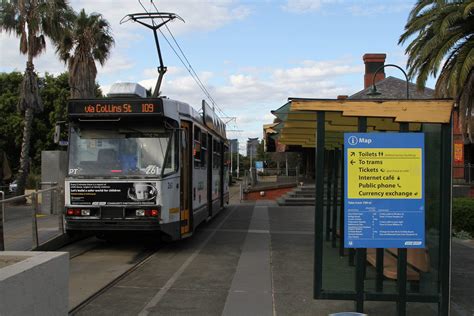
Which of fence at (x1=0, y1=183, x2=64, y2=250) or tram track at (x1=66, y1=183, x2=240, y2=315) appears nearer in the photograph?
tram track at (x1=66, y1=183, x2=240, y2=315)

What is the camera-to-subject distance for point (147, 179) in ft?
31.5

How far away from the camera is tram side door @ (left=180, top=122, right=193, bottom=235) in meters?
10.5

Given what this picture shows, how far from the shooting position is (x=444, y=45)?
16.5 meters

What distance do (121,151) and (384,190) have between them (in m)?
6.09

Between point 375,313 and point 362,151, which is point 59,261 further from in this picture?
point 375,313

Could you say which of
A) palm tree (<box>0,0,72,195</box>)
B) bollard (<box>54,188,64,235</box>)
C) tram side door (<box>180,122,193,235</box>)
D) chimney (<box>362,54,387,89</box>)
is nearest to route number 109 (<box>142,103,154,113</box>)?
tram side door (<box>180,122,193,235</box>)

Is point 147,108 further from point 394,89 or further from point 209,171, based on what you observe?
point 394,89

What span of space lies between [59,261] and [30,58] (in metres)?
21.9

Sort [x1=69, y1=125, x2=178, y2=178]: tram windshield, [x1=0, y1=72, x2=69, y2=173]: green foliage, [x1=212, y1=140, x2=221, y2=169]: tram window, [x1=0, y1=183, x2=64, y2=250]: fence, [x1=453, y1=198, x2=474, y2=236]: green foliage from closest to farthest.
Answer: [x1=0, y1=183, x2=64, y2=250]: fence
[x1=69, y1=125, x2=178, y2=178]: tram windshield
[x1=453, y1=198, x2=474, y2=236]: green foliage
[x1=212, y1=140, x2=221, y2=169]: tram window
[x1=0, y1=72, x2=69, y2=173]: green foliage

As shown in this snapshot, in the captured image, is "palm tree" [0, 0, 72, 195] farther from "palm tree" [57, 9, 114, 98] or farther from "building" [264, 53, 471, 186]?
"building" [264, 53, 471, 186]

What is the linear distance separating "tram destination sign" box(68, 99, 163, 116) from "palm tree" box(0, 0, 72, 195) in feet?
53.3

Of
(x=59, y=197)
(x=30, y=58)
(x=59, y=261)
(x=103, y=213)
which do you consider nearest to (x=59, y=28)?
(x=30, y=58)

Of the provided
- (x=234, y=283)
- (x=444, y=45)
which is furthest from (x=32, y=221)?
(x=444, y=45)

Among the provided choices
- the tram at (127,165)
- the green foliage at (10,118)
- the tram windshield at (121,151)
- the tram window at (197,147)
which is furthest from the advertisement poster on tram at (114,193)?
the green foliage at (10,118)
